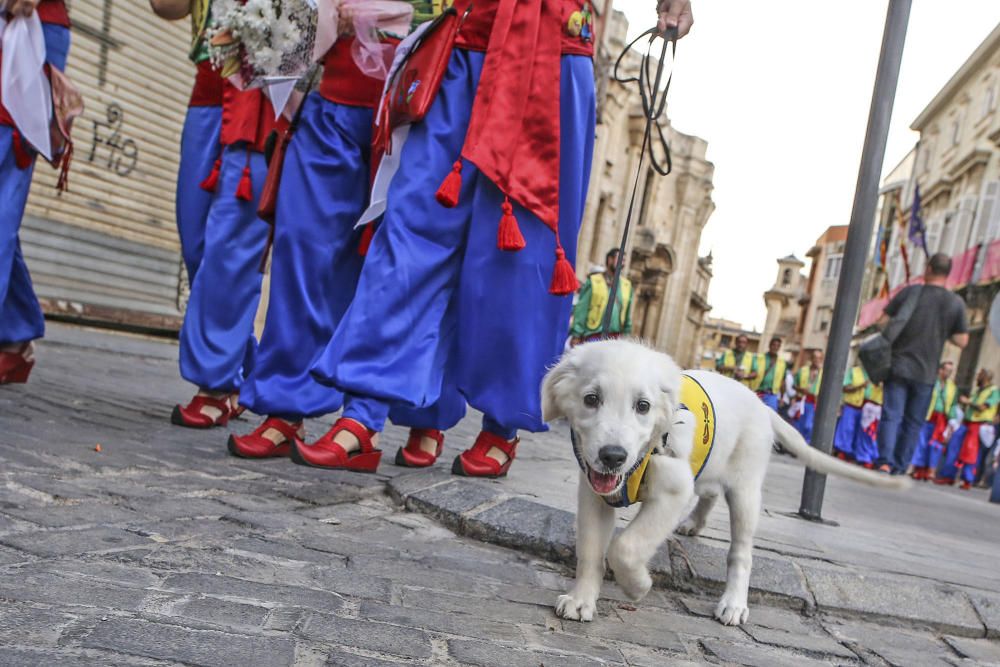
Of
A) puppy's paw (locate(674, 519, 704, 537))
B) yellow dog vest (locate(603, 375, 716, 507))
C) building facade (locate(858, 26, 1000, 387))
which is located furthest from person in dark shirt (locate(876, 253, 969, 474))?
building facade (locate(858, 26, 1000, 387))

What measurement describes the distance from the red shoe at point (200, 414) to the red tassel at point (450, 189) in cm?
165

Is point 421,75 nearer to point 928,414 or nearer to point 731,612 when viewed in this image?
point 731,612

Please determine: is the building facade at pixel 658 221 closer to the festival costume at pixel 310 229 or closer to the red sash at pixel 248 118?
the red sash at pixel 248 118

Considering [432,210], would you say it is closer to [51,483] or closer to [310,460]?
[310,460]

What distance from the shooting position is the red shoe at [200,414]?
4.04 metres

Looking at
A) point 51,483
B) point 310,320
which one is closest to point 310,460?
point 310,320

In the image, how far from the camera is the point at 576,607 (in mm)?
2133

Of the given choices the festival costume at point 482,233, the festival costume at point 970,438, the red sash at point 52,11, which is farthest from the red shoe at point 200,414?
the festival costume at point 970,438

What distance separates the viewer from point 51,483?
2543mm

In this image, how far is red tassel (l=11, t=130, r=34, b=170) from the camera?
4.06 meters

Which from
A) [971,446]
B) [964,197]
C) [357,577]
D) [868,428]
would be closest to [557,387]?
[357,577]

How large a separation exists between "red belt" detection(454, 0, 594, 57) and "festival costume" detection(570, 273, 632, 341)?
7.43 metres

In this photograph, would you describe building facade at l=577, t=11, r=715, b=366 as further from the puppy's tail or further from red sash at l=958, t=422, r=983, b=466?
the puppy's tail

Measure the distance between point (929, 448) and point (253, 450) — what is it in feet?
56.6
